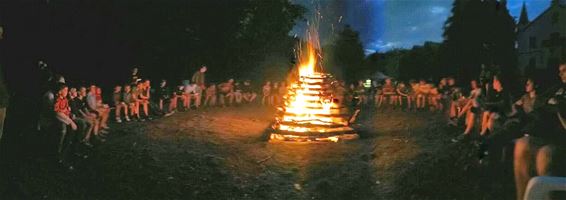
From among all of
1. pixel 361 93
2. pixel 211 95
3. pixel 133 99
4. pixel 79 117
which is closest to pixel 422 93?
pixel 361 93

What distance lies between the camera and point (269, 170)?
8117 millimetres

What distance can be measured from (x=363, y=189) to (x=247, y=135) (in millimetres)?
5187

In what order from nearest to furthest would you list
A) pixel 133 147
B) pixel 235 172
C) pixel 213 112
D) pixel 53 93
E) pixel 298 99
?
1. pixel 235 172
2. pixel 53 93
3. pixel 133 147
4. pixel 298 99
5. pixel 213 112

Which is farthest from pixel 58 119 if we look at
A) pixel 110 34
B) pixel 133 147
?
pixel 110 34

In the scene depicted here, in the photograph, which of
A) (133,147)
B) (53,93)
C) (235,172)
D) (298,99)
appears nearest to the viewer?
(235,172)

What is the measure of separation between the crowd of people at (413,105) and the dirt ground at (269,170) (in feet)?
1.51

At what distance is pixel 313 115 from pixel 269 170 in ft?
10.5

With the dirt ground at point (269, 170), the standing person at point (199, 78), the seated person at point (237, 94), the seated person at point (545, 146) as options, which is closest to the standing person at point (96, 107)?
the dirt ground at point (269, 170)

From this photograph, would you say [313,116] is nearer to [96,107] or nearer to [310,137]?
[310,137]

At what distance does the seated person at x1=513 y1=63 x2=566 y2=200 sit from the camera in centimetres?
416

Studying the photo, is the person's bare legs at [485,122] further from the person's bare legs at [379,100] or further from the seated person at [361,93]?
the seated person at [361,93]

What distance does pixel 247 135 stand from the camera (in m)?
11.8

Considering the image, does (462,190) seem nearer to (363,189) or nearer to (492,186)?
(492,186)

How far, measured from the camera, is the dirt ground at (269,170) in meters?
6.57
